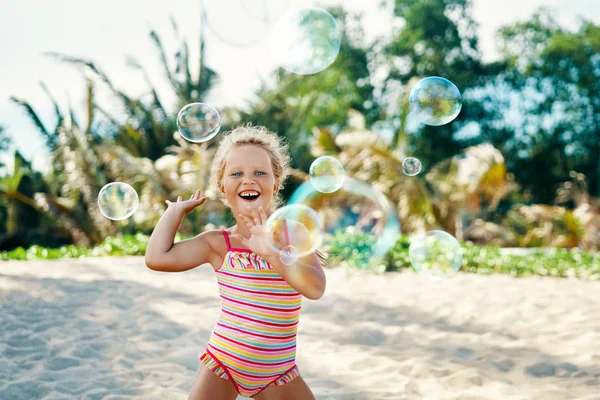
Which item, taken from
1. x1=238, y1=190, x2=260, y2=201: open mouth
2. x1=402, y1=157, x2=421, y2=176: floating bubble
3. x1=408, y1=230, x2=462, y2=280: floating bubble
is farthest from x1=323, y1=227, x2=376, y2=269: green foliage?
x1=238, y1=190, x2=260, y2=201: open mouth

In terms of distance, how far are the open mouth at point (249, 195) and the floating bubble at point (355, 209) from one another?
25.5 feet

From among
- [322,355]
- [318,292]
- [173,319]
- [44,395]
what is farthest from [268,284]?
[173,319]

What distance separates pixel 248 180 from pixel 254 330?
56cm

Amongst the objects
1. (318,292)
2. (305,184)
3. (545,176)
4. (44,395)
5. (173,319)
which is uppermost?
(545,176)

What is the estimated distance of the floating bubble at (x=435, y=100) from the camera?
455 centimetres

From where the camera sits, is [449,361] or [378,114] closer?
[449,361]

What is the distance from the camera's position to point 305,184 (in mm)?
16453

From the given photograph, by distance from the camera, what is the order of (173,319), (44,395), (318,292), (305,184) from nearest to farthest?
(318,292)
(44,395)
(173,319)
(305,184)

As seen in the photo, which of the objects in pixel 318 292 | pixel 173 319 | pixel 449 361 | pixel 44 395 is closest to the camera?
pixel 318 292

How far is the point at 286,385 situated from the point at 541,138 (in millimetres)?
26464

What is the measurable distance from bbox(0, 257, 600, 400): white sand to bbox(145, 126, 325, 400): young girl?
1.61 meters

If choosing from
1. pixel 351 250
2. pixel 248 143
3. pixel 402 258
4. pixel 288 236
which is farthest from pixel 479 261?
pixel 288 236

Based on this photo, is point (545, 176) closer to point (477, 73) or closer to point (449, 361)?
point (477, 73)

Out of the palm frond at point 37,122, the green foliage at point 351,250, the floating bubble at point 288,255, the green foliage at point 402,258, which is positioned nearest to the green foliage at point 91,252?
the green foliage at point 402,258
